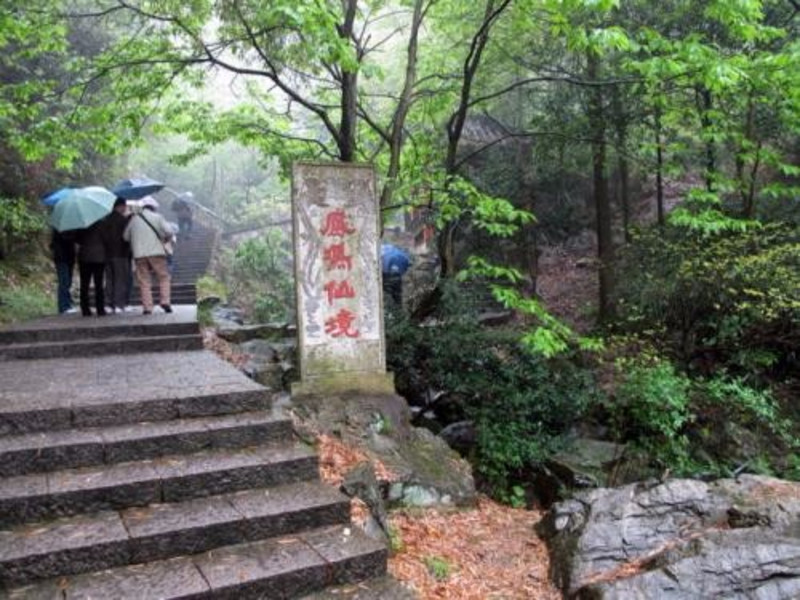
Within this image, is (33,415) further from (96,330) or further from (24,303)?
(24,303)

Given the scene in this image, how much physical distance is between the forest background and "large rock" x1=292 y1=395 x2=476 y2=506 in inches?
37.1

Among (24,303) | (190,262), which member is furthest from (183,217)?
(24,303)

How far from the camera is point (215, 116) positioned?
9.80 meters

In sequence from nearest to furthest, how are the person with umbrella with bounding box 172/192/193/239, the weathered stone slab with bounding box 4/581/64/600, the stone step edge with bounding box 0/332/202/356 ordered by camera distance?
the weathered stone slab with bounding box 4/581/64/600 < the stone step edge with bounding box 0/332/202/356 < the person with umbrella with bounding box 172/192/193/239

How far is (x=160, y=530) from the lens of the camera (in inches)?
142

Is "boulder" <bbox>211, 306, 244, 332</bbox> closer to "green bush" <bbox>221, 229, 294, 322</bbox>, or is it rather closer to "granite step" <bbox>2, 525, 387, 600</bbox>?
"green bush" <bbox>221, 229, 294, 322</bbox>

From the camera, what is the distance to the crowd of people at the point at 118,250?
8.41 meters

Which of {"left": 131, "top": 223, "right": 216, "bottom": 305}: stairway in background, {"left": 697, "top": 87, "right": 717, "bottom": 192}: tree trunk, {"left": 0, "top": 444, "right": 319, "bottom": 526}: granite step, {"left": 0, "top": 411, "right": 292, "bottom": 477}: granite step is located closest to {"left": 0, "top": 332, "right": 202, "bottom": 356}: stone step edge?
{"left": 0, "top": 411, "right": 292, "bottom": 477}: granite step

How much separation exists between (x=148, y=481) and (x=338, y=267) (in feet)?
11.5

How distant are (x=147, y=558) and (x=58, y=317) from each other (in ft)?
21.5

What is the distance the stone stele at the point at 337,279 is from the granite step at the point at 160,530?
2.73 m

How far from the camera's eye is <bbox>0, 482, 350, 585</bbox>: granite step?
3318 millimetres

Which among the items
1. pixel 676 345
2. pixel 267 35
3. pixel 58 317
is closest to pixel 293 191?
pixel 267 35

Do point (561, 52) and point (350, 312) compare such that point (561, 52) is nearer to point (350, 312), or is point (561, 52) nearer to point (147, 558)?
point (350, 312)
